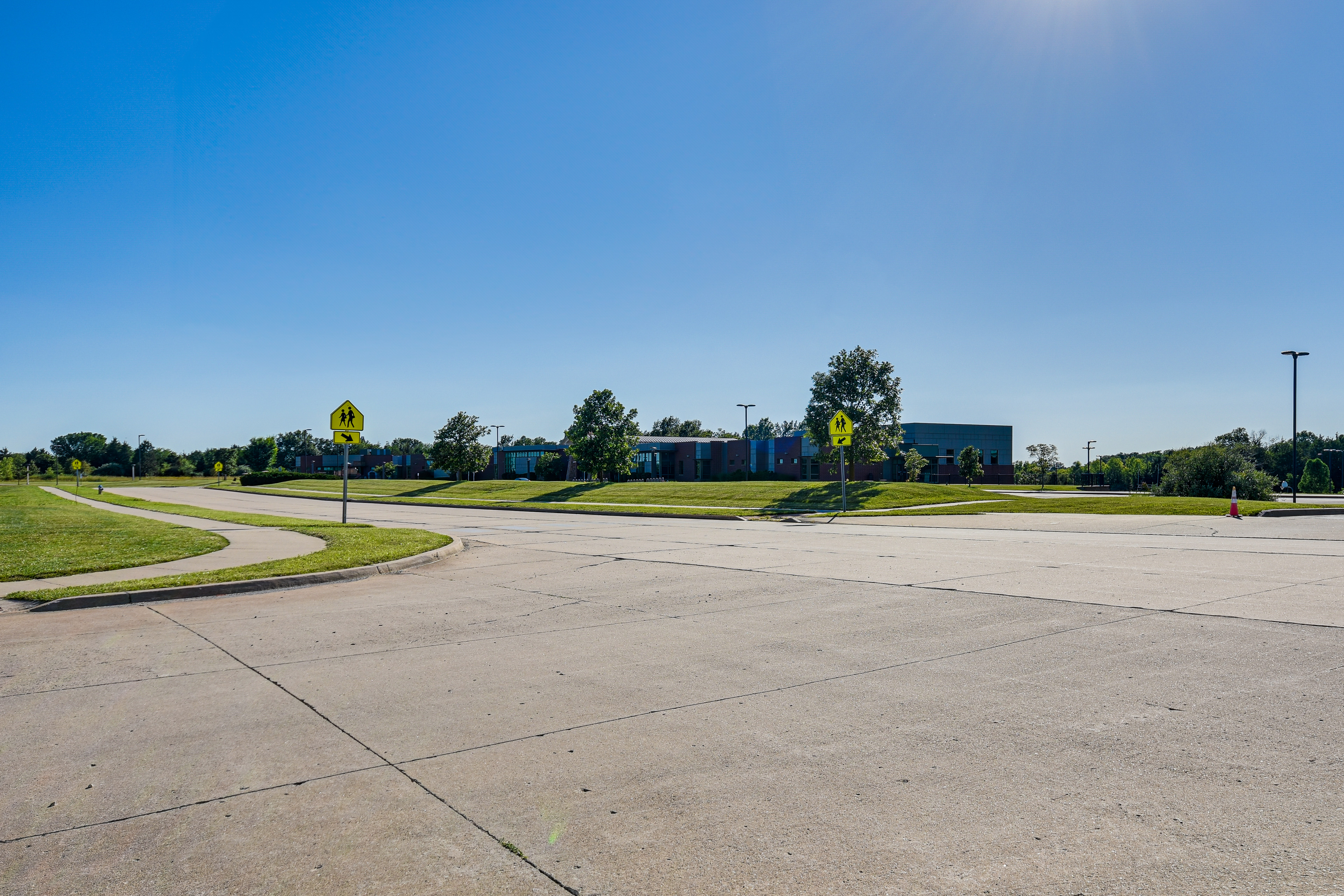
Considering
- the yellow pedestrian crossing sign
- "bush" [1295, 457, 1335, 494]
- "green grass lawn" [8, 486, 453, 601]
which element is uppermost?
the yellow pedestrian crossing sign

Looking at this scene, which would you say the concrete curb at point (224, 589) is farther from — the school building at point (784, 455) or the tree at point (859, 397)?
the school building at point (784, 455)

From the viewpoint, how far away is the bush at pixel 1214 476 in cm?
3653

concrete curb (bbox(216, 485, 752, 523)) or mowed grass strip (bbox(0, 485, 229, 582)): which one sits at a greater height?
mowed grass strip (bbox(0, 485, 229, 582))

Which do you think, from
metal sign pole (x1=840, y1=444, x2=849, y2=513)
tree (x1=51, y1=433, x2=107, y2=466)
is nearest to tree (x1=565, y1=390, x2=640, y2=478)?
metal sign pole (x1=840, y1=444, x2=849, y2=513)

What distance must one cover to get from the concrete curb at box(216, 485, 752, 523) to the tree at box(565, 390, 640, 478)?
48.5 ft

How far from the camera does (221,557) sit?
542 inches

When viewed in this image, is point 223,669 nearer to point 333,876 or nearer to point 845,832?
point 333,876

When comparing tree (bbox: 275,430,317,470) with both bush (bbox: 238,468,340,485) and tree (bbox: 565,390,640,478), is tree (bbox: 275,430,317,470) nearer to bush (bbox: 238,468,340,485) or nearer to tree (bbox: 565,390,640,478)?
bush (bbox: 238,468,340,485)

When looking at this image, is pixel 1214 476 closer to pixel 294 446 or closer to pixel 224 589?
pixel 224 589

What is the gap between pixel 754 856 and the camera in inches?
127

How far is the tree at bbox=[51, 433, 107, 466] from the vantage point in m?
156

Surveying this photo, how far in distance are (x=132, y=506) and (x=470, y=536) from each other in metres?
26.8

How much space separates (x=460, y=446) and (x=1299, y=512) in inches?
2398

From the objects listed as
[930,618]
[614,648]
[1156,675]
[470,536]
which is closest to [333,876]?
[614,648]
